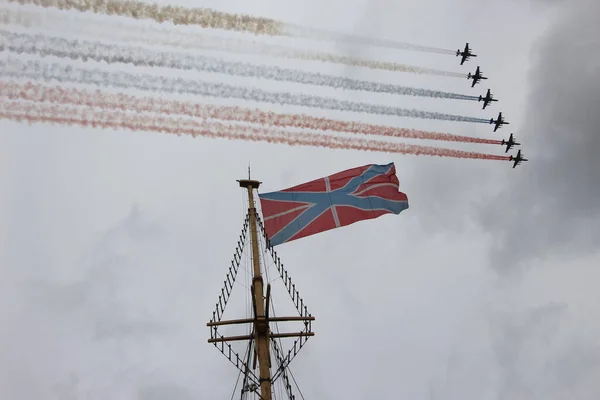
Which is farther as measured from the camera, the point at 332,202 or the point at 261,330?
the point at 332,202

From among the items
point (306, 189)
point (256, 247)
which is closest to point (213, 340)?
point (256, 247)

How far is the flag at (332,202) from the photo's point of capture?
55988mm

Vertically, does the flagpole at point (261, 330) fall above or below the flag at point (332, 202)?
below

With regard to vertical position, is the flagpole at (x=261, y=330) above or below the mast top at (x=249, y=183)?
below

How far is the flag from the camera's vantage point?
55988 mm

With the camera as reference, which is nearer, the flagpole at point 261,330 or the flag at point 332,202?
the flagpole at point 261,330

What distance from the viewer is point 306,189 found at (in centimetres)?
5828

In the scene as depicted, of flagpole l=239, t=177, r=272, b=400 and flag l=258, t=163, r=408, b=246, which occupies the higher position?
flag l=258, t=163, r=408, b=246

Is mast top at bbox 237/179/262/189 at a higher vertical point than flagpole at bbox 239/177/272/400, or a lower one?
higher

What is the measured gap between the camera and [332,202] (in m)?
58.5

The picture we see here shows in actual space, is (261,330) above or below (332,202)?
below

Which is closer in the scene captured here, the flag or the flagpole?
the flagpole

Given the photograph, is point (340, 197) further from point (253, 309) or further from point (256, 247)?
point (253, 309)

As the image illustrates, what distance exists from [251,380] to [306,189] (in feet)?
44.8
